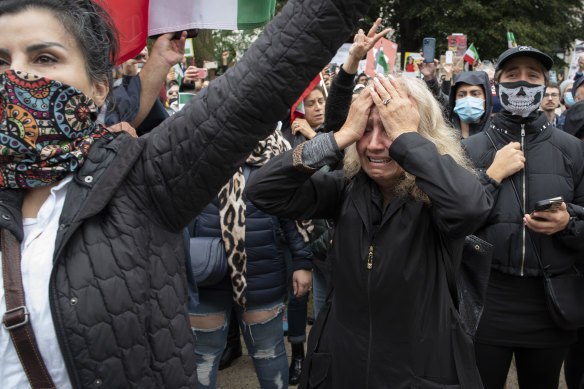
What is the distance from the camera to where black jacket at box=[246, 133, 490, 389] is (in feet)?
5.71

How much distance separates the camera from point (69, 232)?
3.55 feet

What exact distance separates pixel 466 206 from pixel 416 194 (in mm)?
241

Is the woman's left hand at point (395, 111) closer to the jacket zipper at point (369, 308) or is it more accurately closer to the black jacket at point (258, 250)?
the jacket zipper at point (369, 308)

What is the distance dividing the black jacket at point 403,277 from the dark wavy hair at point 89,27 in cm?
80

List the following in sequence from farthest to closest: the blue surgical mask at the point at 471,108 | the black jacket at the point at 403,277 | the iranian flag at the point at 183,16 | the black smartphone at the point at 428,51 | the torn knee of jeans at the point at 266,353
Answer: the black smartphone at the point at 428,51 → the blue surgical mask at the point at 471,108 → the torn knee of jeans at the point at 266,353 → the iranian flag at the point at 183,16 → the black jacket at the point at 403,277

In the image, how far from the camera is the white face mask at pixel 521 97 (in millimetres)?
2674

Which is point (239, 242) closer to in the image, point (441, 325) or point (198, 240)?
point (198, 240)

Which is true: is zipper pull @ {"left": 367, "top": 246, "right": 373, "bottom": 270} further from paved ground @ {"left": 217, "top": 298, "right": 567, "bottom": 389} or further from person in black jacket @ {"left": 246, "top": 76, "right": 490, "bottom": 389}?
paved ground @ {"left": 217, "top": 298, "right": 567, "bottom": 389}

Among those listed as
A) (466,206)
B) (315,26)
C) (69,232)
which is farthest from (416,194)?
(69,232)

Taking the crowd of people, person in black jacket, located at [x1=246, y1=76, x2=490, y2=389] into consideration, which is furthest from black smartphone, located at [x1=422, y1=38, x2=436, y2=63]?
person in black jacket, located at [x1=246, y1=76, x2=490, y2=389]

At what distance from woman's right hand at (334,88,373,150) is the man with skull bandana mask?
990 millimetres

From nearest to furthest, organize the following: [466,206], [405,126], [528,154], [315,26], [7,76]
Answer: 1. [315,26]
2. [7,76]
3. [466,206]
4. [405,126]
5. [528,154]

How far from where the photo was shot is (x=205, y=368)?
2896 mm

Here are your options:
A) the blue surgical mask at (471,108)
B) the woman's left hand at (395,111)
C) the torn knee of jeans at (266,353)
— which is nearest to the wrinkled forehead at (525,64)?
the woman's left hand at (395,111)
